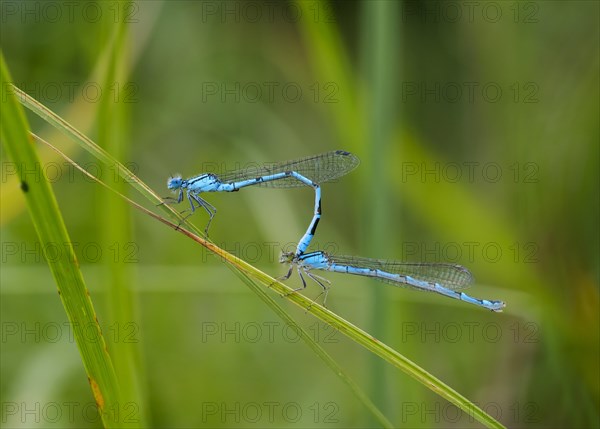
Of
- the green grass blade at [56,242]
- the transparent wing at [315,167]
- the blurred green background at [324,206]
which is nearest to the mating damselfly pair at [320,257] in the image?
the transparent wing at [315,167]

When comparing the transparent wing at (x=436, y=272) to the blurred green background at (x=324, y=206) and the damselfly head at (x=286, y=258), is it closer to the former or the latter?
the blurred green background at (x=324, y=206)

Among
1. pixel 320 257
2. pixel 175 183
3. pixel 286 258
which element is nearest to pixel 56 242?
pixel 175 183

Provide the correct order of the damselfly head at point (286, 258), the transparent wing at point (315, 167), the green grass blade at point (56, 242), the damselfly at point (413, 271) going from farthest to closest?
the transparent wing at point (315, 167), the damselfly head at point (286, 258), the damselfly at point (413, 271), the green grass blade at point (56, 242)

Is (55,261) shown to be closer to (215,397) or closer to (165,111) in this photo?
(215,397)

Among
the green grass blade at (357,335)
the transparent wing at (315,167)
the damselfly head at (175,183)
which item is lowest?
the green grass blade at (357,335)

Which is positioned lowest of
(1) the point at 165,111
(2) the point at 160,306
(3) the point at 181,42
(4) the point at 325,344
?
(4) the point at 325,344

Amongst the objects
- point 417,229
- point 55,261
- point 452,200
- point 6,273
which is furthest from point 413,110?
point 55,261
